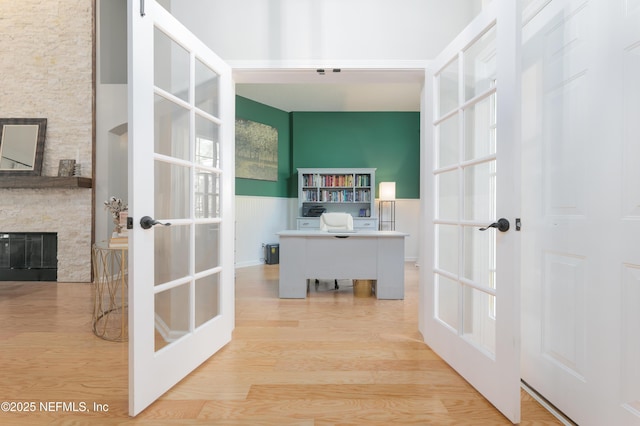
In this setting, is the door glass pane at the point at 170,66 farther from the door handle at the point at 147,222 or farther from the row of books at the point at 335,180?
the row of books at the point at 335,180

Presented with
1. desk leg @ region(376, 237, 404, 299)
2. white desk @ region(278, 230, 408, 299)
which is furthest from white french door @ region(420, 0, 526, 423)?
white desk @ region(278, 230, 408, 299)

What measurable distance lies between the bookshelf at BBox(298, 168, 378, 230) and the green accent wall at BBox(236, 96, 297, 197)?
1.43 feet

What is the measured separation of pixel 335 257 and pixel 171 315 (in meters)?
2.45

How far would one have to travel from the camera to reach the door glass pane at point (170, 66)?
6.18 feet

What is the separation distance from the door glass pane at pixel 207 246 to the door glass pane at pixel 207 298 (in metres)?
0.09

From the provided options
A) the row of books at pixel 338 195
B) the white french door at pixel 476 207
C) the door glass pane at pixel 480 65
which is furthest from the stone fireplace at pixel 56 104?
the door glass pane at pixel 480 65

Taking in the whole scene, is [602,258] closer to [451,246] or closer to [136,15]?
[451,246]

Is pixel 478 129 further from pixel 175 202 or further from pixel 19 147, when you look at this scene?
pixel 19 147

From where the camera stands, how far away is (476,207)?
6.89 feet

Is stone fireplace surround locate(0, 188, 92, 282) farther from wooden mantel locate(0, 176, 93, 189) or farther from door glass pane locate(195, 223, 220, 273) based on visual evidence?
door glass pane locate(195, 223, 220, 273)

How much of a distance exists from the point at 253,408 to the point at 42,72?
5709 mm

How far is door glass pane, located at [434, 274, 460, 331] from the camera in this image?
7.12 ft

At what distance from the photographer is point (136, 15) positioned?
5.38 ft

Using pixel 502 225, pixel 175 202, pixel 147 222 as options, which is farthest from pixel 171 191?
pixel 502 225
